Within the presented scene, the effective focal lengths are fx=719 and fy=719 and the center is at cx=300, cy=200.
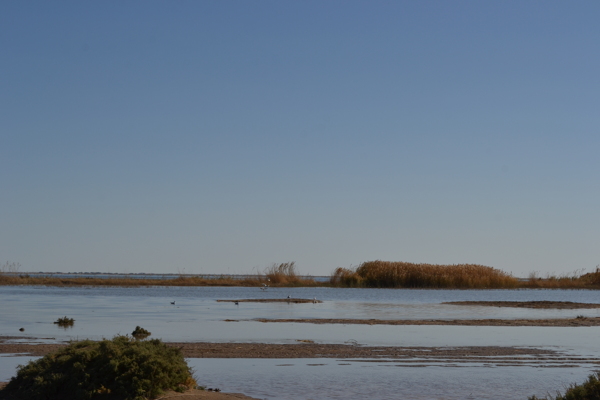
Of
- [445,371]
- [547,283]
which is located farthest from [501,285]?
[445,371]

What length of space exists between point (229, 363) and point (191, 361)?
860 mm

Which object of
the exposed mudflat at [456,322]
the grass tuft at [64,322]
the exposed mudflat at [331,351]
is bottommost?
the exposed mudflat at [331,351]

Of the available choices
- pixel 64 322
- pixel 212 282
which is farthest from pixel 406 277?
pixel 64 322

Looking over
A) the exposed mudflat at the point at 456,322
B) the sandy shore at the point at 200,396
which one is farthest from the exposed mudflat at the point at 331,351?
the exposed mudflat at the point at 456,322

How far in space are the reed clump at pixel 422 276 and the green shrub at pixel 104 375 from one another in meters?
57.7

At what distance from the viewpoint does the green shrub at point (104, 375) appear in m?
11.1

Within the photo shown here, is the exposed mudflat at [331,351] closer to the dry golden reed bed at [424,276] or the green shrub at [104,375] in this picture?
the green shrub at [104,375]

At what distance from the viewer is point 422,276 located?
68.3m

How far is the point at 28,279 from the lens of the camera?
7550cm

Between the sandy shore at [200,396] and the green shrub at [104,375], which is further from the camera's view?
the sandy shore at [200,396]

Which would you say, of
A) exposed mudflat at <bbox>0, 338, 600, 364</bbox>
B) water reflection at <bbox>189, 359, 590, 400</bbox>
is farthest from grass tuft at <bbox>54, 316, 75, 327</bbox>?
water reflection at <bbox>189, 359, 590, 400</bbox>

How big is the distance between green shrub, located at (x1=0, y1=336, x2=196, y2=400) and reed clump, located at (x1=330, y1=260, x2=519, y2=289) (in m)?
57.7

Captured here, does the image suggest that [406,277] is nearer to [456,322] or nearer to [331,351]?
[456,322]

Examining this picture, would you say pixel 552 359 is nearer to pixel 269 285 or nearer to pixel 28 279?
pixel 269 285
